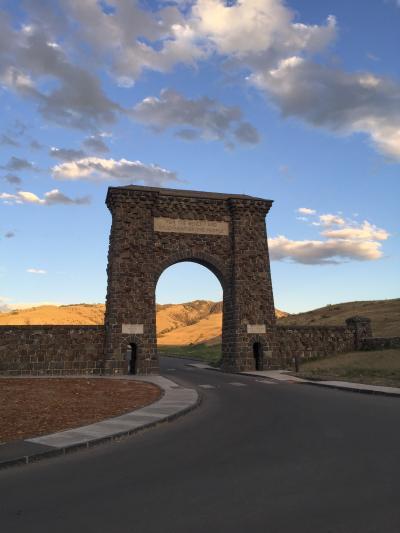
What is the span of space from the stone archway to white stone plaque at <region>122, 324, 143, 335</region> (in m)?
0.02

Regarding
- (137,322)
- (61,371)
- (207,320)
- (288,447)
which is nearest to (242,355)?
(137,322)

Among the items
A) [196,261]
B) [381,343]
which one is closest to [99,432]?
[196,261]

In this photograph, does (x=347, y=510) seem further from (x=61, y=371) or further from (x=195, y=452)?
(x=61, y=371)

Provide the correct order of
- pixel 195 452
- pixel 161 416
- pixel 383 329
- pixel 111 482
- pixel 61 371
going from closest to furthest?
1. pixel 111 482
2. pixel 195 452
3. pixel 161 416
4. pixel 61 371
5. pixel 383 329

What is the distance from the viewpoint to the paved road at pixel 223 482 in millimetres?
4652

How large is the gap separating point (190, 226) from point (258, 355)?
9.05 meters

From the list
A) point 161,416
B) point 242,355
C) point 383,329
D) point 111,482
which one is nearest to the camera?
point 111,482

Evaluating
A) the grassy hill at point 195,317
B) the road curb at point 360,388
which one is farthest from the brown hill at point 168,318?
the road curb at point 360,388

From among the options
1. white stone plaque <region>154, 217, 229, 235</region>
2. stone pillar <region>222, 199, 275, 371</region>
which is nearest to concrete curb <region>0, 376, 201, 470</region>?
stone pillar <region>222, 199, 275, 371</region>

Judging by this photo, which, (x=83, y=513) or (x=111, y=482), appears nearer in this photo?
(x=83, y=513)

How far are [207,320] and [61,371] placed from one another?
70391mm

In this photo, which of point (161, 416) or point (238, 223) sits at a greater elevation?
point (238, 223)

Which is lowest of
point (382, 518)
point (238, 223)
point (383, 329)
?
point (382, 518)

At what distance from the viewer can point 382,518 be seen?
4715 mm
